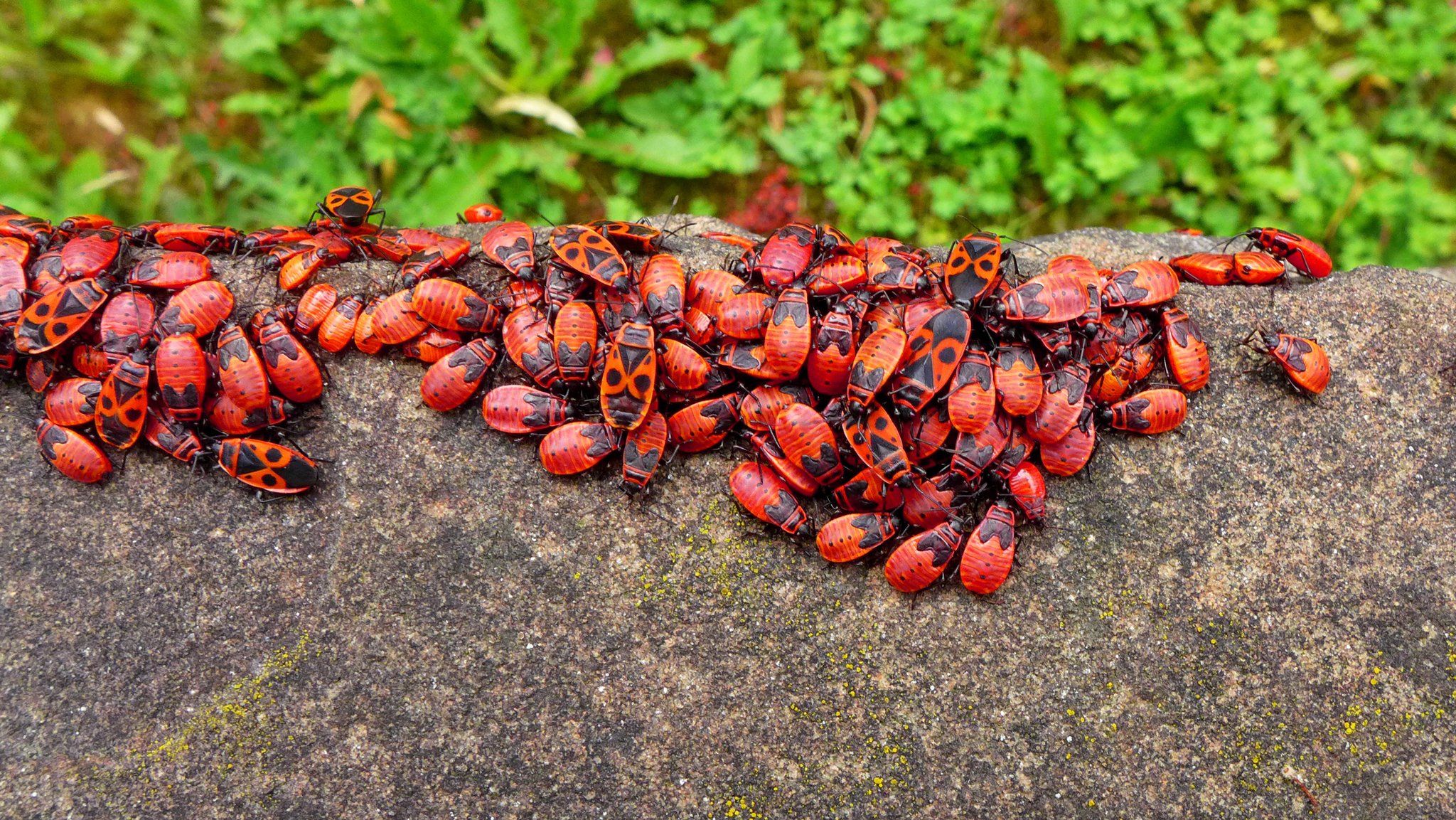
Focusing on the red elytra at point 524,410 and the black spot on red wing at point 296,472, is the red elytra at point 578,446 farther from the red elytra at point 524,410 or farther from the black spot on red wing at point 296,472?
the black spot on red wing at point 296,472

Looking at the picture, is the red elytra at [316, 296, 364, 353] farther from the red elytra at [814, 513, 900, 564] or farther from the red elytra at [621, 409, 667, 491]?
the red elytra at [814, 513, 900, 564]

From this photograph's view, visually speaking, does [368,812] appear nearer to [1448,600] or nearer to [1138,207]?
[1448,600]

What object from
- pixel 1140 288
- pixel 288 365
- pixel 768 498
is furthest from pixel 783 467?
pixel 288 365

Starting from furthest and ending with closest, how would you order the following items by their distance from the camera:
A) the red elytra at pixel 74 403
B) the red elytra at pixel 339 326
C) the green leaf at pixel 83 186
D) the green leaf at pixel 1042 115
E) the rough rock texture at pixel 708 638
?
the green leaf at pixel 83 186
the green leaf at pixel 1042 115
the red elytra at pixel 339 326
the red elytra at pixel 74 403
the rough rock texture at pixel 708 638

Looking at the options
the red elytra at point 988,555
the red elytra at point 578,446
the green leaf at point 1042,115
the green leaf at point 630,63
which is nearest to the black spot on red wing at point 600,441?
the red elytra at point 578,446

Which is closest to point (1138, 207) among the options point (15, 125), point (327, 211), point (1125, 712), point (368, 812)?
point (1125, 712)

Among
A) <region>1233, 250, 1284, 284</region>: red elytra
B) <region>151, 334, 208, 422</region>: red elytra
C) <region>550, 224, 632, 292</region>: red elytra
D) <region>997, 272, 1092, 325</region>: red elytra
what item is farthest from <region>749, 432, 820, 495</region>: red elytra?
<region>151, 334, 208, 422</region>: red elytra

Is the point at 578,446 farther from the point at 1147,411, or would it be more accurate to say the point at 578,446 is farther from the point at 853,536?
the point at 1147,411
